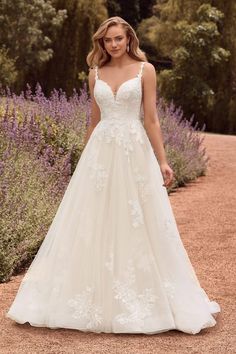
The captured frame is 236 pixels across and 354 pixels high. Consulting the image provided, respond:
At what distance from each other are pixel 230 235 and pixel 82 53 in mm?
19392

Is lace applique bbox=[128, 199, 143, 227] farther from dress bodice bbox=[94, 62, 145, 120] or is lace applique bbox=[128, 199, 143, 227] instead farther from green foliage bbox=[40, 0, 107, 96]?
green foliage bbox=[40, 0, 107, 96]

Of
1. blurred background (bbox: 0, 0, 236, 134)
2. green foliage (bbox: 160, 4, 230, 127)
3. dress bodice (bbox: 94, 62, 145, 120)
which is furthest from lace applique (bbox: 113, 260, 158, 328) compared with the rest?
green foliage (bbox: 160, 4, 230, 127)

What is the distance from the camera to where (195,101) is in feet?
82.1

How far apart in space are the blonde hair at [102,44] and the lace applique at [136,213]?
89cm

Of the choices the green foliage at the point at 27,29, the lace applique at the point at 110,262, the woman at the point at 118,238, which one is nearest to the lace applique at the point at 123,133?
the woman at the point at 118,238

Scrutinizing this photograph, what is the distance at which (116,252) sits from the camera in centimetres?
404

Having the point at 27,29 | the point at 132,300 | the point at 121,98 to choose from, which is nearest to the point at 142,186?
the point at 121,98

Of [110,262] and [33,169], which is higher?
[110,262]

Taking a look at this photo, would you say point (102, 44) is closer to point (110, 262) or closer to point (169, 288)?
point (110, 262)

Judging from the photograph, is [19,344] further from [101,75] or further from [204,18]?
[204,18]

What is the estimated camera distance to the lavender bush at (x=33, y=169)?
543cm

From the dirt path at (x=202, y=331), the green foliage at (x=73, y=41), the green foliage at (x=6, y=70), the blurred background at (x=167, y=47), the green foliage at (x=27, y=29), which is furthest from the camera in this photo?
the green foliage at (x=73, y=41)

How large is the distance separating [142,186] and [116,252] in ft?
1.40

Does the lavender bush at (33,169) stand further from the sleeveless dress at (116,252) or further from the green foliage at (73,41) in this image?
the green foliage at (73,41)
